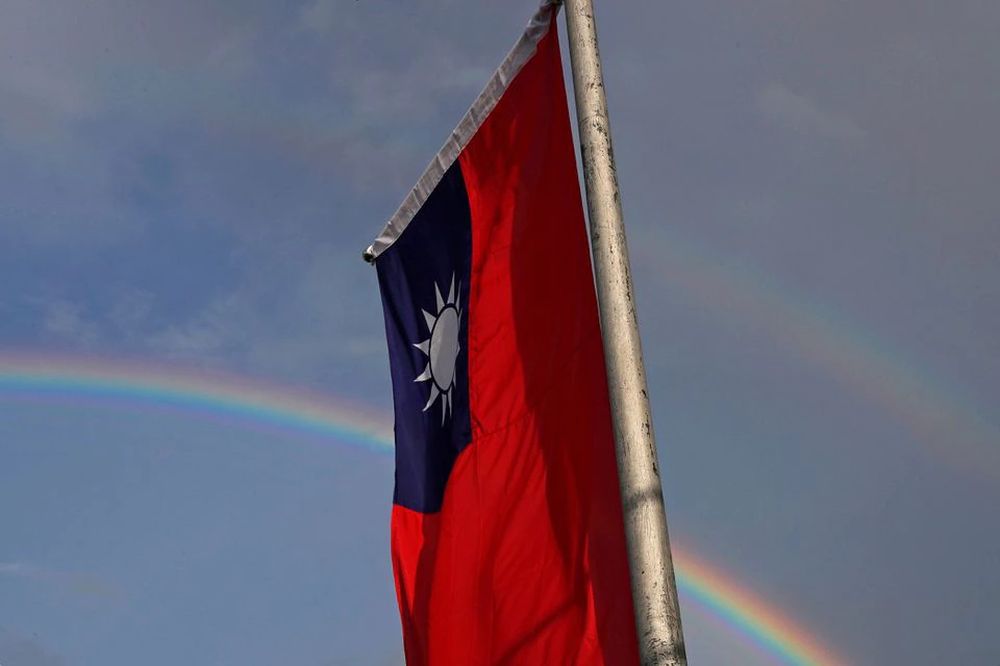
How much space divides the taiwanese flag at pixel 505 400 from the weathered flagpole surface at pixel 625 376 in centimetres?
39

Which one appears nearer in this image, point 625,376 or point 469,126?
point 625,376

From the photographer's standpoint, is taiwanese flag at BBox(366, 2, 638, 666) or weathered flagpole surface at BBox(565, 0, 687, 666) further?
taiwanese flag at BBox(366, 2, 638, 666)

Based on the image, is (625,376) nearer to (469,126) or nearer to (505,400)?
(505,400)

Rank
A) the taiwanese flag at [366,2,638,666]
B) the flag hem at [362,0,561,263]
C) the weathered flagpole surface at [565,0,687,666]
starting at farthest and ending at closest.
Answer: the flag hem at [362,0,561,263] → the taiwanese flag at [366,2,638,666] → the weathered flagpole surface at [565,0,687,666]

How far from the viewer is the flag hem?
6.92m

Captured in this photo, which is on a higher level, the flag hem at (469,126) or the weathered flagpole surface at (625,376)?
the flag hem at (469,126)

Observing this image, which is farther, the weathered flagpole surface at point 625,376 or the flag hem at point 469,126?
the flag hem at point 469,126

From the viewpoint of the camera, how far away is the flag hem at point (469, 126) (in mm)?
6918

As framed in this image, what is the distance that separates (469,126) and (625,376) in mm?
2943

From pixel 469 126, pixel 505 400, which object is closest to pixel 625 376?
pixel 505 400

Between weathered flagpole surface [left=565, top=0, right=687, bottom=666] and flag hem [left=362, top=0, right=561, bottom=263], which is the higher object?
flag hem [left=362, top=0, right=561, bottom=263]

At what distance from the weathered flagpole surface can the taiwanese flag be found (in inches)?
15.2

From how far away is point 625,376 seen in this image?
5.20m

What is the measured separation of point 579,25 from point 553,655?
3.48 meters
